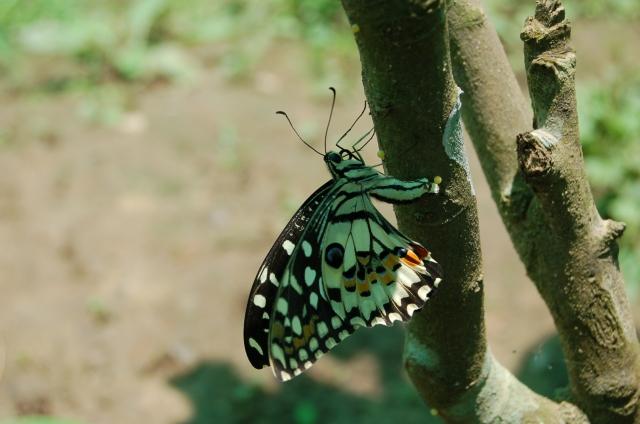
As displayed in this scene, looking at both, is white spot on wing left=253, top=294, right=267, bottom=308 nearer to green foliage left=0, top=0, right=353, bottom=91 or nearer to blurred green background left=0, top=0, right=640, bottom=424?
blurred green background left=0, top=0, right=640, bottom=424

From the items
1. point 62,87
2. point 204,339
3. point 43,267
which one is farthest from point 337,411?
point 62,87

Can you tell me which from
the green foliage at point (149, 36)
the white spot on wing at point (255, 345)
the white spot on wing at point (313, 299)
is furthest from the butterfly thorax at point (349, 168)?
the green foliage at point (149, 36)

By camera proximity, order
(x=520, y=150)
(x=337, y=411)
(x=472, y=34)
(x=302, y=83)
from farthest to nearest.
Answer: (x=302, y=83) < (x=337, y=411) < (x=472, y=34) < (x=520, y=150)

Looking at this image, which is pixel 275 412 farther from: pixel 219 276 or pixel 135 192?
pixel 135 192

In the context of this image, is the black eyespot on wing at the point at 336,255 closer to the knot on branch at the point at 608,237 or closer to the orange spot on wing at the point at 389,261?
the orange spot on wing at the point at 389,261

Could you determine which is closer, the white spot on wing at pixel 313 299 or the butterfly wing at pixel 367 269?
the butterfly wing at pixel 367 269

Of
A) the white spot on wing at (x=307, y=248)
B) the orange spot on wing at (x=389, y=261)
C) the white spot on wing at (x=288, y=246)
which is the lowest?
the orange spot on wing at (x=389, y=261)

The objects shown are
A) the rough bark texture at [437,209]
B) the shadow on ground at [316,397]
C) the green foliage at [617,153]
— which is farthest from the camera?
the green foliage at [617,153]

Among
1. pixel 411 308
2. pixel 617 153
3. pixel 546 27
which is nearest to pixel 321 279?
pixel 411 308
